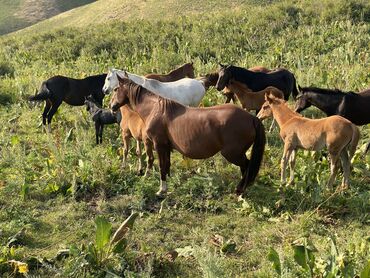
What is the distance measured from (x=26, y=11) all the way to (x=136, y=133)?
5686cm

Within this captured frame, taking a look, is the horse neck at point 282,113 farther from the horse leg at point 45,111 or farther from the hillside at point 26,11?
the hillside at point 26,11

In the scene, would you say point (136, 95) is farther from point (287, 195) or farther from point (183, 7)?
point (183, 7)

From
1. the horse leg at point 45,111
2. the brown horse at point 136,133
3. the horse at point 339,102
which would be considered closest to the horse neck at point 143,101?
the brown horse at point 136,133

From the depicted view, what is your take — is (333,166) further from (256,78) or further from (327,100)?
(256,78)

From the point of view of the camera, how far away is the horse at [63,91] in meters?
10.1

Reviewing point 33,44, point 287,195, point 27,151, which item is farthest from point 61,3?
point 287,195

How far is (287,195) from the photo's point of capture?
20.6ft

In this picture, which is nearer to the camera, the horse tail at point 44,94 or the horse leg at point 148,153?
the horse leg at point 148,153

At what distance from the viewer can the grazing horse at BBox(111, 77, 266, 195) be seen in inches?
234

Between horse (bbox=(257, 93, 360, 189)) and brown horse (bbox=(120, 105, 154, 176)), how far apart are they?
7.11 feet

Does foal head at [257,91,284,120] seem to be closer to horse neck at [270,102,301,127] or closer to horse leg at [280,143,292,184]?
horse neck at [270,102,301,127]

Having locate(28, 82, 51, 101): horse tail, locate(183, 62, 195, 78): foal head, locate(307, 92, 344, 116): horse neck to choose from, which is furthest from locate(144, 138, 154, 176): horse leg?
locate(183, 62, 195, 78): foal head

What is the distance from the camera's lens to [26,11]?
57.5m

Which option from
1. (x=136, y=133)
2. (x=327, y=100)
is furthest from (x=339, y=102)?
(x=136, y=133)
